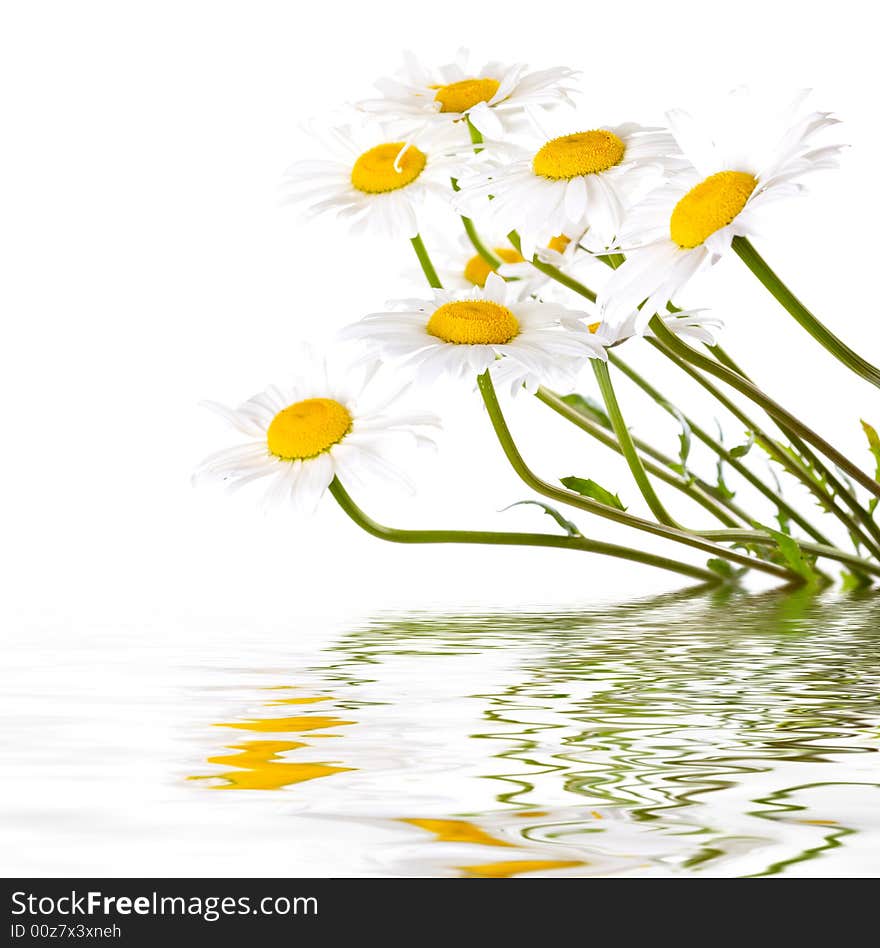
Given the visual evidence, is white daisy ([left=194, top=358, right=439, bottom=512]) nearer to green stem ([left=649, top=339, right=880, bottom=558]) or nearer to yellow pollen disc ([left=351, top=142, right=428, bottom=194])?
yellow pollen disc ([left=351, top=142, right=428, bottom=194])

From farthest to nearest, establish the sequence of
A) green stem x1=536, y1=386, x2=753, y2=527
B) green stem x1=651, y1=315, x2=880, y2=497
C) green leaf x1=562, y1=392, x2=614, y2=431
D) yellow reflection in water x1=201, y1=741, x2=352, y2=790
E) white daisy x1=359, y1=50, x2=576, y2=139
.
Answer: green leaf x1=562, y1=392, x2=614, y2=431 < green stem x1=536, y1=386, x2=753, y2=527 < white daisy x1=359, y1=50, x2=576, y2=139 < green stem x1=651, y1=315, x2=880, y2=497 < yellow reflection in water x1=201, y1=741, x2=352, y2=790

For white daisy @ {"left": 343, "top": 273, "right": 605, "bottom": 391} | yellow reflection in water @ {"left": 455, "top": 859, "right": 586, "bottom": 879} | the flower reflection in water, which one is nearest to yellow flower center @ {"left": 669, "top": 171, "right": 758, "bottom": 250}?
white daisy @ {"left": 343, "top": 273, "right": 605, "bottom": 391}

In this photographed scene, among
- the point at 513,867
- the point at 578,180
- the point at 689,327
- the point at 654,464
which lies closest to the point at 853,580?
the point at 654,464

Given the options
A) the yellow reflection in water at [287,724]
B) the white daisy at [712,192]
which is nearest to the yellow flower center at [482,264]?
the white daisy at [712,192]

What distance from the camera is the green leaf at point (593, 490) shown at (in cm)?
96

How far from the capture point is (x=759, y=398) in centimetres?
86

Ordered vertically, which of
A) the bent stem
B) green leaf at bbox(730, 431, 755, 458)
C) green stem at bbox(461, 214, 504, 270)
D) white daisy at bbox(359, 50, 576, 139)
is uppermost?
white daisy at bbox(359, 50, 576, 139)

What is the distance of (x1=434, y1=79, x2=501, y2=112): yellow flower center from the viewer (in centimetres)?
94

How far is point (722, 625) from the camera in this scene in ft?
2.77

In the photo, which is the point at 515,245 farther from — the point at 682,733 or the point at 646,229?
the point at 682,733

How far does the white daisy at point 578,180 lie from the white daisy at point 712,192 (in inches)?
2.0

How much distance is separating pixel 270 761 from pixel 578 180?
0.46 m

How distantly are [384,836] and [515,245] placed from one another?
70 cm
